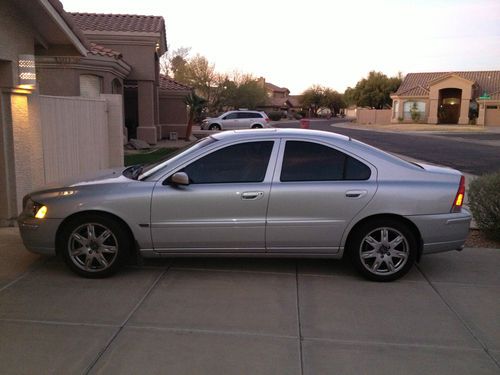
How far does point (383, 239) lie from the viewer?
5.56 meters

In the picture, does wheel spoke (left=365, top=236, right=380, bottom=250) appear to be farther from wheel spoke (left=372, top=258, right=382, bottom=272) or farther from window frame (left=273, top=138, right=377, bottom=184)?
window frame (left=273, top=138, right=377, bottom=184)

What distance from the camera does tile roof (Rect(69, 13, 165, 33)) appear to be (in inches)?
950

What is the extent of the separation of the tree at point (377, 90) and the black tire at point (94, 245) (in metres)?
77.9

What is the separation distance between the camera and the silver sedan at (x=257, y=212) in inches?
215

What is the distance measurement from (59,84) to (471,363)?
17.5m

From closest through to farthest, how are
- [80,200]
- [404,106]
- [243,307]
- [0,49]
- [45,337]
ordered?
[45,337] → [243,307] → [80,200] → [0,49] → [404,106]

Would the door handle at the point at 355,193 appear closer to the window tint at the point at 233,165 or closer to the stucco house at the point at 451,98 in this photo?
the window tint at the point at 233,165

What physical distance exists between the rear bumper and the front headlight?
12.5ft

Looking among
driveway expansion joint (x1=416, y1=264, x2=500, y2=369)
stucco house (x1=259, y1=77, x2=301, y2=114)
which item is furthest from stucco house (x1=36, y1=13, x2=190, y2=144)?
stucco house (x1=259, y1=77, x2=301, y2=114)

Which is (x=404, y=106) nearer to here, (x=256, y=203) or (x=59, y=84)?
(x=59, y=84)

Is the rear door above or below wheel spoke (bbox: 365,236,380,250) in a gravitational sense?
above

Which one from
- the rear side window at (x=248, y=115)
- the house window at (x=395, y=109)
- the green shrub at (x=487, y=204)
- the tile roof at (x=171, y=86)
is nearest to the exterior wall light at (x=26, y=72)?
the green shrub at (x=487, y=204)

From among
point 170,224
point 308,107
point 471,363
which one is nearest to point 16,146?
point 170,224

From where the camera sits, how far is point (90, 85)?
776 inches
